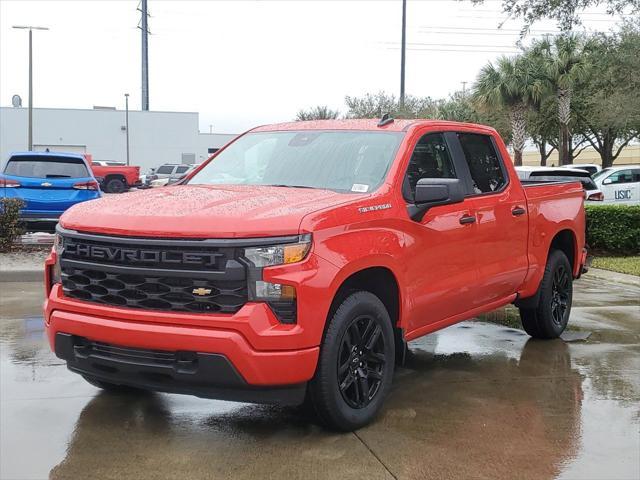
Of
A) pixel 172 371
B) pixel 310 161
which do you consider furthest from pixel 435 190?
pixel 172 371

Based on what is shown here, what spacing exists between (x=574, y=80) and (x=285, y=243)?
32.5 m

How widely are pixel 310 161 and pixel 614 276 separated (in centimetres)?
798

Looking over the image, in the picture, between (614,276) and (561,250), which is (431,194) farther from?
(614,276)

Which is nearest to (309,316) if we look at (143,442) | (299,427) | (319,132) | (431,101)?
(299,427)

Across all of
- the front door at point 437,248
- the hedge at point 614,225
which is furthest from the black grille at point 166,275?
the hedge at point 614,225

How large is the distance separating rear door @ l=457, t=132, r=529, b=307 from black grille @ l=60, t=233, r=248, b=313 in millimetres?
2285

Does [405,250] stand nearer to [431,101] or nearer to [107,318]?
[107,318]

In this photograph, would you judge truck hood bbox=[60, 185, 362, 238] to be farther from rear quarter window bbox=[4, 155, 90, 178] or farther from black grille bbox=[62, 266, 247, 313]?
rear quarter window bbox=[4, 155, 90, 178]

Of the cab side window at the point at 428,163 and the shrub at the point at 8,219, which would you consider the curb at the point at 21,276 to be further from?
the cab side window at the point at 428,163

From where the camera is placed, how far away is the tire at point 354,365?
164 inches

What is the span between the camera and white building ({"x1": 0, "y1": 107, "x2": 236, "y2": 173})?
59688 mm

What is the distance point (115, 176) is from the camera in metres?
37.3

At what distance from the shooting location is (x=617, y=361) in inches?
246

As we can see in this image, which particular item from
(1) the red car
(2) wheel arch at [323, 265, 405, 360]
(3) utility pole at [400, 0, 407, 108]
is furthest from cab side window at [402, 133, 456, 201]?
(1) the red car
